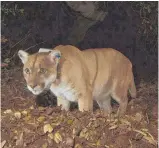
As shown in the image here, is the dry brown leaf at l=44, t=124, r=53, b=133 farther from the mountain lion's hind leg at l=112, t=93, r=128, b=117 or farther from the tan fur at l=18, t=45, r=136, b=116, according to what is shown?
the mountain lion's hind leg at l=112, t=93, r=128, b=117

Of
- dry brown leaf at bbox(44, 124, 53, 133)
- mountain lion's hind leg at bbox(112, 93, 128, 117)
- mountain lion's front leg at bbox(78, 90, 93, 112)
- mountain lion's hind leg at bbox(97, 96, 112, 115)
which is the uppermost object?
dry brown leaf at bbox(44, 124, 53, 133)

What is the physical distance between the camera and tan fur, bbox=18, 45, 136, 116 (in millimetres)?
7102

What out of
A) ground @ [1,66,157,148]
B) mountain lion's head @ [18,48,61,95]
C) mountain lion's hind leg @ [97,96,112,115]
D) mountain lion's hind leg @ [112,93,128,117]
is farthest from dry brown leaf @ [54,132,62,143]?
mountain lion's hind leg @ [97,96,112,115]

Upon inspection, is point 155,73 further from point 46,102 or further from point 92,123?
point 92,123

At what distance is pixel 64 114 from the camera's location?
661 centimetres

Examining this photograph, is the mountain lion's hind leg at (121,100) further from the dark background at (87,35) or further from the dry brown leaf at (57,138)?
the dark background at (87,35)

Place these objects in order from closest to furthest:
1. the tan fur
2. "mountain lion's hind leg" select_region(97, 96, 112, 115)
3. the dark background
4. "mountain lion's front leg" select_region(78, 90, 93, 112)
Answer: the tan fur, "mountain lion's front leg" select_region(78, 90, 93, 112), "mountain lion's hind leg" select_region(97, 96, 112, 115), the dark background

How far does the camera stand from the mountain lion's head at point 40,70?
691 cm

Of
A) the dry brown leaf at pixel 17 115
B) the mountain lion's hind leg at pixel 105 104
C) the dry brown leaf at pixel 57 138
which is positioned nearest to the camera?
the dry brown leaf at pixel 57 138

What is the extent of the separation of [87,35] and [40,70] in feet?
19.0

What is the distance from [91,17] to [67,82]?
327 cm

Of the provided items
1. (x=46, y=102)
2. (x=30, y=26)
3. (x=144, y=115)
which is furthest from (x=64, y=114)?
(x=30, y=26)

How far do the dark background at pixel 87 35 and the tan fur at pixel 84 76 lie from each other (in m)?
2.49

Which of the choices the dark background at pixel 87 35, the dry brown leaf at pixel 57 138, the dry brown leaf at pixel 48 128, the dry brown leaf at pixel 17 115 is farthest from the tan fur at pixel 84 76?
the dark background at pixel 87 35
